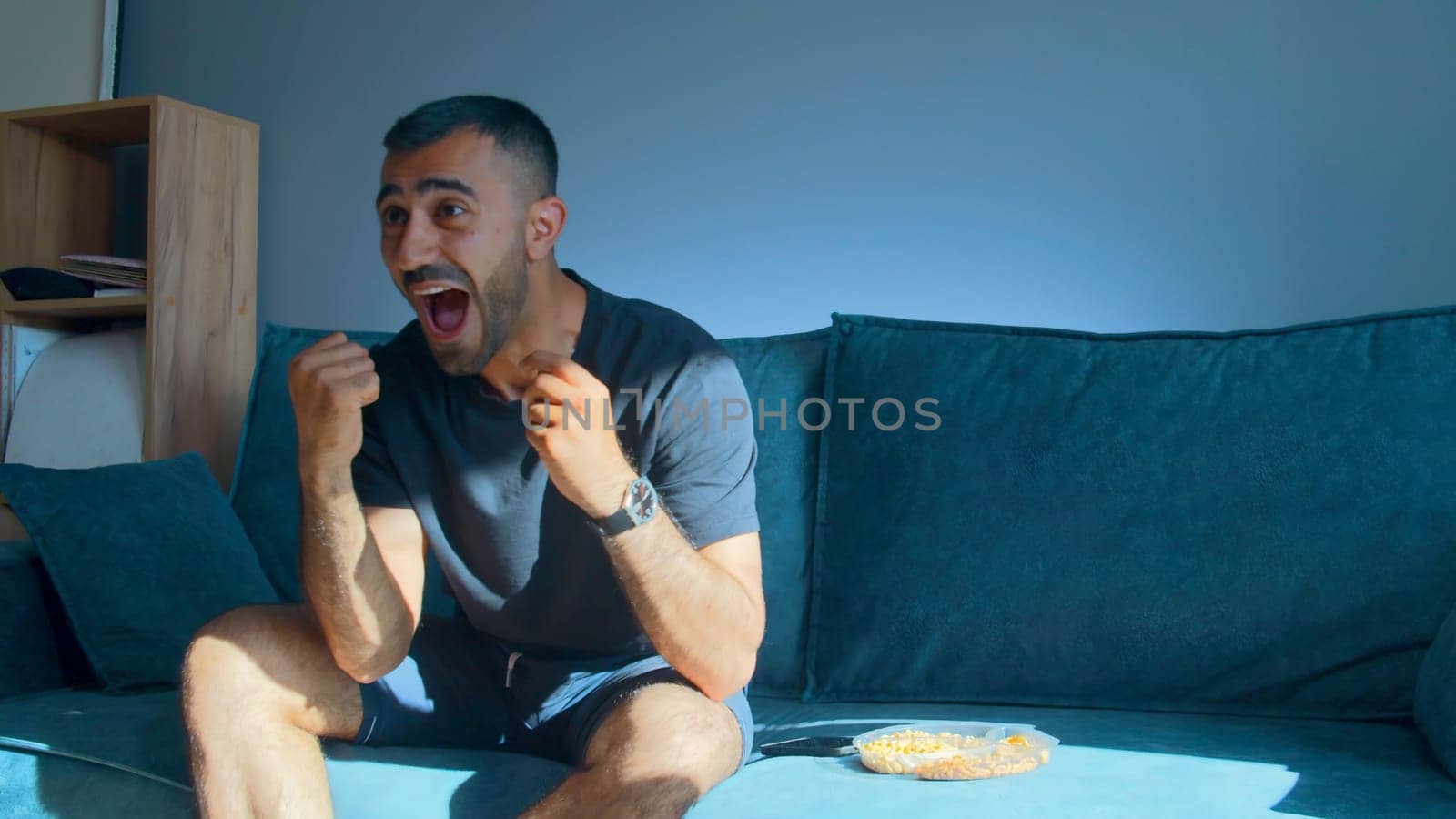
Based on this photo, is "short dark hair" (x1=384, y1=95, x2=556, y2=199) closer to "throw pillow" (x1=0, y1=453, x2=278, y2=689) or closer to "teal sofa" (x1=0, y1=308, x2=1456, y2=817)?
"teal sofa" (x1=0, y1=308, x2=1456, y2=817)

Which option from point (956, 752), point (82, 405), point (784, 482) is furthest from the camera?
point (82, 405)

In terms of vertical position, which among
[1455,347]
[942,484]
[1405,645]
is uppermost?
[1455,347]

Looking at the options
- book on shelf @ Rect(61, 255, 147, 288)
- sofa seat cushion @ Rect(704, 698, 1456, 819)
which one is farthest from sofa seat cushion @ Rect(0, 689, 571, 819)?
book on shelf @ Rect(61, 255, 147, 288)

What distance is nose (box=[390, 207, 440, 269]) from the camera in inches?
59.3

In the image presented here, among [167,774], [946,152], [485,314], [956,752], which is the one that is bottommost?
[167,774]

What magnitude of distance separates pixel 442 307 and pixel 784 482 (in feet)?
1.99

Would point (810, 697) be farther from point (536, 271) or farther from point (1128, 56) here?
point (1128, 56)

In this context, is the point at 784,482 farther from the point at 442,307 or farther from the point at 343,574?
the point at 343,574

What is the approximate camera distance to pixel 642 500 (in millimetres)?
1294

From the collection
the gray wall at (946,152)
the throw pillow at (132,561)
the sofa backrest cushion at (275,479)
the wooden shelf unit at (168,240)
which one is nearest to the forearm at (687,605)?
the sofa backrest cushion at (275,479)

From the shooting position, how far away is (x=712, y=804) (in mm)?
1261

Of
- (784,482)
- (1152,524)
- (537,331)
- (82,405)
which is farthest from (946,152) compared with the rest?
(82,405)

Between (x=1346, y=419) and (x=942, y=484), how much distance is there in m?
0.55

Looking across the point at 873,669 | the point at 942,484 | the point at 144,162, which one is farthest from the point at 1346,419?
the point at 144,162
